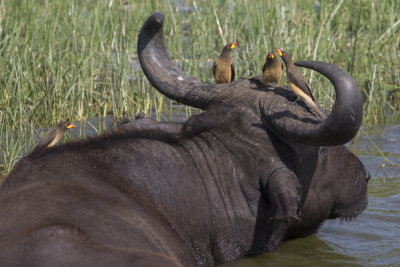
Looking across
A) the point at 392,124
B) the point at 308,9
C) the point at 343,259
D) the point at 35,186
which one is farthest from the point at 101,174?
the point at 308,9

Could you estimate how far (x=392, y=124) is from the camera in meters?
9.74

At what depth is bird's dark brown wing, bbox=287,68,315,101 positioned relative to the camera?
5234 mm

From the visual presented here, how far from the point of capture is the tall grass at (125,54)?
866 cm

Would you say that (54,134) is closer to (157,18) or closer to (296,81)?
(157,18)

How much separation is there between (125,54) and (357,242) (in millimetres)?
4186

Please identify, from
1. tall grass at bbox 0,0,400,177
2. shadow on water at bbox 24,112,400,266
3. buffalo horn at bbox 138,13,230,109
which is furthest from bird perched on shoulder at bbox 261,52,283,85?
tall grass at bbox 0,0,400,177

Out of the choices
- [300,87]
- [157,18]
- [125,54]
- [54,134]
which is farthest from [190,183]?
[125,54]

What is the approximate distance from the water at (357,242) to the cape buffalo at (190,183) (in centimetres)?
15

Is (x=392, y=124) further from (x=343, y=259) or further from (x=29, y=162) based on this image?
(x=29, y=162)

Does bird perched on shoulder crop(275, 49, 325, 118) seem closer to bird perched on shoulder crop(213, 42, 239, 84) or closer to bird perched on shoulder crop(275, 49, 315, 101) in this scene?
bird perched on shoulder crop(275, 49, 315, 101)

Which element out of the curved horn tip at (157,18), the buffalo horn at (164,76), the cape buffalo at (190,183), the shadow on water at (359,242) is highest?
the curved horn tip at (157,18)

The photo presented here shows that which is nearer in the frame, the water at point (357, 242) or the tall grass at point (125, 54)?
the water at point (357, 242)

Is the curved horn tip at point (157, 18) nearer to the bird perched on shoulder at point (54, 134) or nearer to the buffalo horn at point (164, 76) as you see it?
the buffalo horn at point (164, 76)

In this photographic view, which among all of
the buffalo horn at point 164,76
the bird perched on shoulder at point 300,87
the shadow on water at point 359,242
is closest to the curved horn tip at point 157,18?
the buffalo horn at point 164,76
